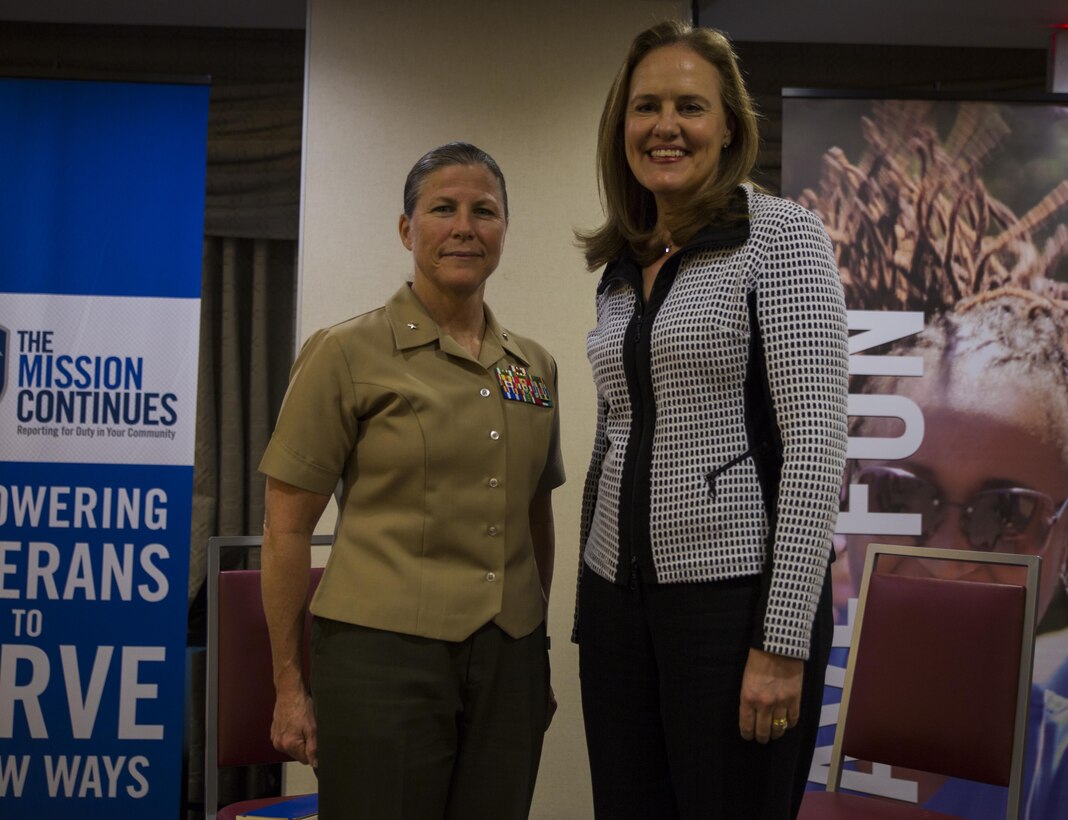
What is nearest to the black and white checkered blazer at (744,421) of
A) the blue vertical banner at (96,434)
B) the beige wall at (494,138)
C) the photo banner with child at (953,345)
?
the beige wall at (494,138)

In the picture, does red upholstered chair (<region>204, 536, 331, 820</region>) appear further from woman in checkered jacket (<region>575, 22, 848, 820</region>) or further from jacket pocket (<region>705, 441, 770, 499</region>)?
jacket pocket (<region>705, 441, 770, 499</region>)

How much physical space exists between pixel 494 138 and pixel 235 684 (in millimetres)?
1805

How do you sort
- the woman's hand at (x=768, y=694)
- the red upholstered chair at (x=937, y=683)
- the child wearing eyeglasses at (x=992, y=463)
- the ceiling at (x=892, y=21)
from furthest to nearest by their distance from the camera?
the ceiling at (x=892, y=21)
the child wearing eyeglasses at (x=992, y=463)
the red upholstered chair at (x=937, y=683)
the woman's hand at (x=768, y=694)

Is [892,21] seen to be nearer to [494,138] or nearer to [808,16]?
[808,16]

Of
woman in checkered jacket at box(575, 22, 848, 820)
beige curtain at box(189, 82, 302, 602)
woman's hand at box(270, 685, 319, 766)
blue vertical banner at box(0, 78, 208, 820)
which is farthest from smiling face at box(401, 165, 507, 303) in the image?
beige curtain at box(189, 82, 302, 602)

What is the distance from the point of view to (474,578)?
4.86ft

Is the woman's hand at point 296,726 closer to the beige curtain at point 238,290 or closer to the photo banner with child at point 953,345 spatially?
the photo banner with child at point 953,345

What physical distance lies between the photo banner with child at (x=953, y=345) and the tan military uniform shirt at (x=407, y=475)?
1.86 m

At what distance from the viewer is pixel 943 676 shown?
219 centimetres

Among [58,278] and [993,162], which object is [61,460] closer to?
[58,278]

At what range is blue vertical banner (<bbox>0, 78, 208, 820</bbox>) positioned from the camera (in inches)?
121

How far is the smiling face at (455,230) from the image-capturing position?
1.57 meters

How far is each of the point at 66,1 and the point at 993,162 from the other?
316 cm

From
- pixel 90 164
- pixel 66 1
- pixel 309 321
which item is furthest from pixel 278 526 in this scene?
pixel 66 1
